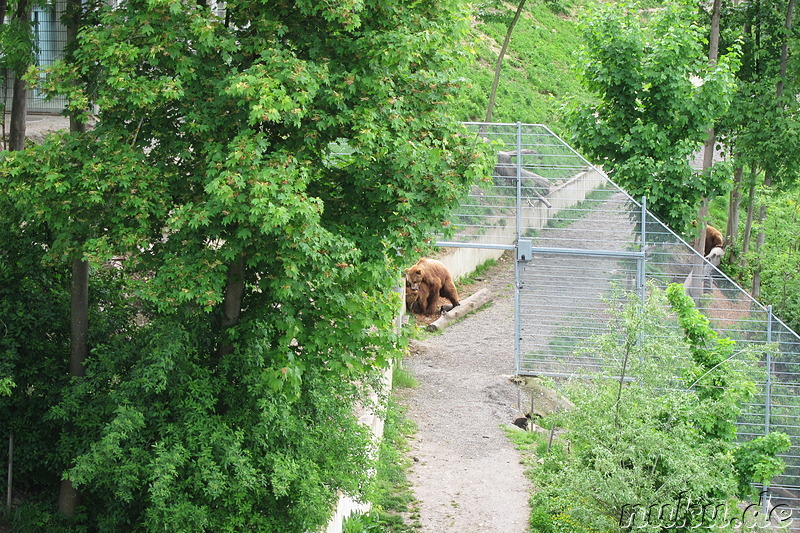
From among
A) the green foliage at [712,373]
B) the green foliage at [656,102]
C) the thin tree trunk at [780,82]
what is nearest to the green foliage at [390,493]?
the green foliage at [712,373]

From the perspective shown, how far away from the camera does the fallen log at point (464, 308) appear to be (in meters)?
22.6

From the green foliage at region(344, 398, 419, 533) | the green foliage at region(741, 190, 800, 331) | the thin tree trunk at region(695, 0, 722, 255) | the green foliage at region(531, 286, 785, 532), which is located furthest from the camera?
the green foliage at region(741, 190, 800, 331)

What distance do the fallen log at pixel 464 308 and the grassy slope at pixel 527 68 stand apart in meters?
6.98

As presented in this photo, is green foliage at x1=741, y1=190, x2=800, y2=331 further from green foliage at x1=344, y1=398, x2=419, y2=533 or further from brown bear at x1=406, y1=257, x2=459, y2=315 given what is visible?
green foliage at x1=344, y1=398, x2=419, y2=533

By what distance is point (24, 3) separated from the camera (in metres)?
11.3

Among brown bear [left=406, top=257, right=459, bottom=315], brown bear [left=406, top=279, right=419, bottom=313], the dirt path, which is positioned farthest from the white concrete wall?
brown bear [left=406, top=279, right=419, bottom=313]

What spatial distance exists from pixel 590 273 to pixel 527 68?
21.0 metres

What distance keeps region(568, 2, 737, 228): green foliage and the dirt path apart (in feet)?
16.8

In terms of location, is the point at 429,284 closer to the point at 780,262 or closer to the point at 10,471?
the point at 780,262

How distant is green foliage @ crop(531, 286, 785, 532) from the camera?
1070 centimetres

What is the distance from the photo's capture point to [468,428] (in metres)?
17.1

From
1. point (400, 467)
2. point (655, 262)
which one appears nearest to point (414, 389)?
point (400, 467)

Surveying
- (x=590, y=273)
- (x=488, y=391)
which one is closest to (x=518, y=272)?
(x=590, y=273)

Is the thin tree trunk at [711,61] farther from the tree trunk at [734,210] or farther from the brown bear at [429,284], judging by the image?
the brown bear at [429,284]
